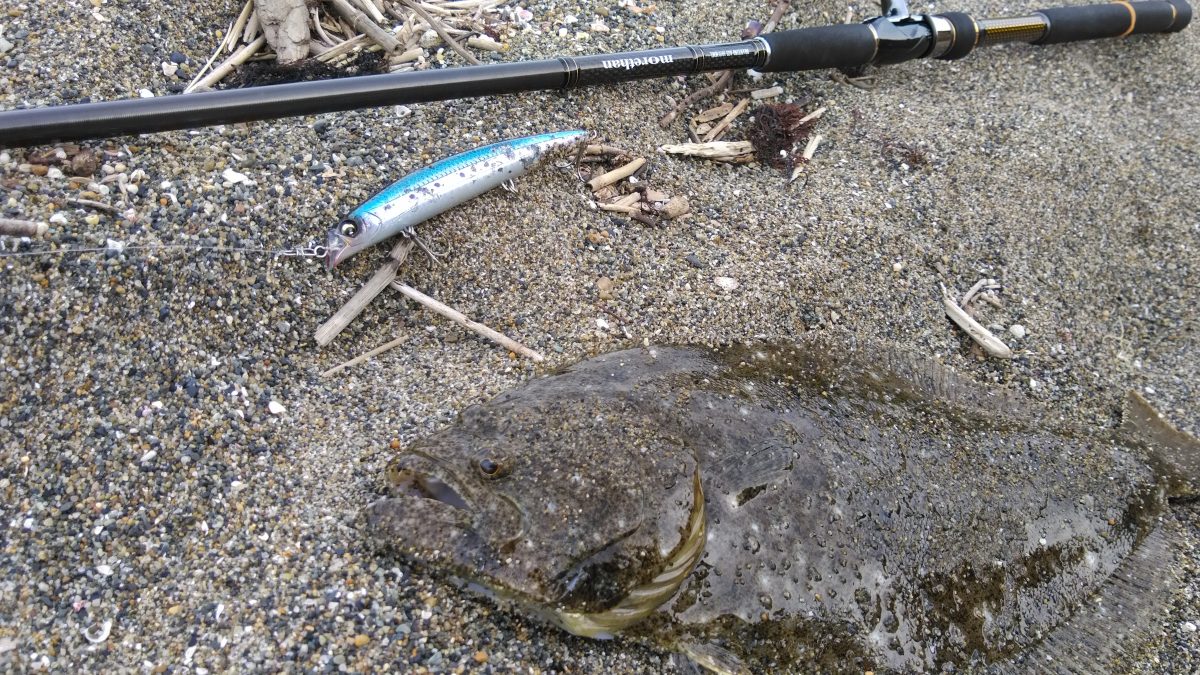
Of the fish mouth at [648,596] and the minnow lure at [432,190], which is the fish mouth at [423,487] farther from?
the minnow lure at [432,190]

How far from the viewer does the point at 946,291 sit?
12.1 ft

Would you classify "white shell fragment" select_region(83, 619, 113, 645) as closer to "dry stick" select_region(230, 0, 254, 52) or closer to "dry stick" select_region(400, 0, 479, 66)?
"dry stick" select_region(230, 0, 254, 52)

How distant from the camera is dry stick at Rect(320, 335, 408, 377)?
2811 mm

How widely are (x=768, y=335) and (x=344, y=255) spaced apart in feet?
5.64

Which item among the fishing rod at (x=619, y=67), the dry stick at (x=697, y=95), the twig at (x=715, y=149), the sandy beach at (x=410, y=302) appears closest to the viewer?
the sandy beach at (x=410, y=302)

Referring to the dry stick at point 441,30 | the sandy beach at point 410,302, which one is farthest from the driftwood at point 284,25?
the dry stick at point 441,30

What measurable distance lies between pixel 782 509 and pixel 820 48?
2.61m

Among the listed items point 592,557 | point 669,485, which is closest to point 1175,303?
point 669,485

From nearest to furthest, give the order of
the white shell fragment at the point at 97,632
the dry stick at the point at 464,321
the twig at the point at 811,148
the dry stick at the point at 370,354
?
1. the white shell fragment at the point at 97,632
2. the dry stick at the point at 370,354
3. the dry stick at the point at 464,321
4. the twig at the point at 811,148

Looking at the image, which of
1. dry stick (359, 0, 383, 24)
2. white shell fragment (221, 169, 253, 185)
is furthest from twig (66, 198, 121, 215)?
dry stick (359, 0, 383, 24)

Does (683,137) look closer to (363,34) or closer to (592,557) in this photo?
(363,34)

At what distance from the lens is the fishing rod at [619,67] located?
8.46 ft

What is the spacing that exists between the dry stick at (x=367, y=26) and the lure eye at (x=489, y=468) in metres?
2.22

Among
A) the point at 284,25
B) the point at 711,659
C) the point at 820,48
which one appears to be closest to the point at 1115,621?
the point at 711,659
